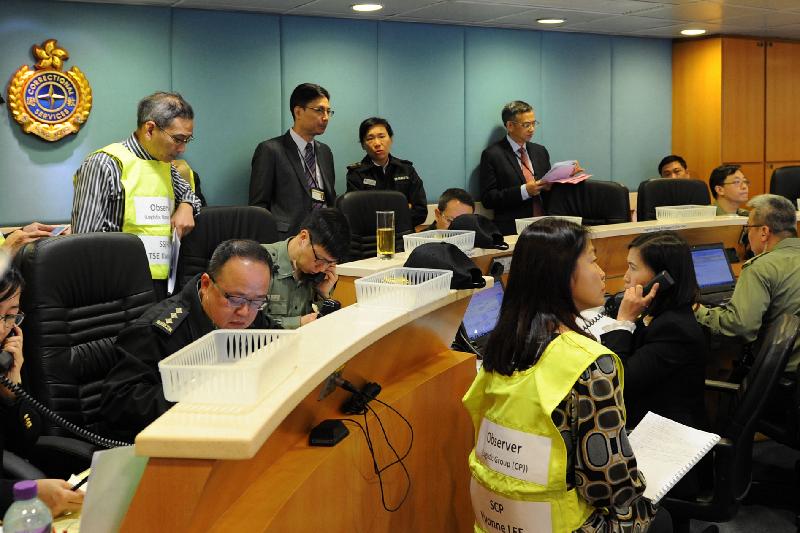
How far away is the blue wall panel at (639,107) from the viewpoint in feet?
24.6

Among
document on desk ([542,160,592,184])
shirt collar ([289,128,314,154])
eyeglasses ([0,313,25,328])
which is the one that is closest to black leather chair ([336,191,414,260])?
shirt collar ([289,128,314,154])

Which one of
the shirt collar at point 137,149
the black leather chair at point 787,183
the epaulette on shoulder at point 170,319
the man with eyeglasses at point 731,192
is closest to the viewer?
the epaulette on shoulder at point 170,319

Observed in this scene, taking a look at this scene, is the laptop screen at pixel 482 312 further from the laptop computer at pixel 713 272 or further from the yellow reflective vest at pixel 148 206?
the laptop computer at pixel 713 272

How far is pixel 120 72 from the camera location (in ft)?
16.9

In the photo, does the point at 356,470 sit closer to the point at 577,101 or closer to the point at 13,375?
the point at 13,375

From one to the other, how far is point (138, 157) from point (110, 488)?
7.72 feet

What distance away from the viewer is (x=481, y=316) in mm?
3270

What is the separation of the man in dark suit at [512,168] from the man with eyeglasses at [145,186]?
10.6 feet

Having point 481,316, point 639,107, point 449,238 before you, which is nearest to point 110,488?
point 481,316

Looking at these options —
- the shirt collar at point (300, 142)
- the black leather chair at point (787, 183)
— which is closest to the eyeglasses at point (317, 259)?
the shirt collar at point (300, 142)

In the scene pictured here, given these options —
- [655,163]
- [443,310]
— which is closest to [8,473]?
[443,310]

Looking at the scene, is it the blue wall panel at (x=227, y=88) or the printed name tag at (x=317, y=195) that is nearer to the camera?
the printed name tag at (x=317, y=195)

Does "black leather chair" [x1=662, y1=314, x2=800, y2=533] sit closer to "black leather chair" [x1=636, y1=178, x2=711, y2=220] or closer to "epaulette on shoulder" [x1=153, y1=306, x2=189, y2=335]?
"epaulette on shoulder" [x1=153, y1=306, x2=189, y2=335]

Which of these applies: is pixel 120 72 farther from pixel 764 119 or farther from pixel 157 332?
pixel 764 119
